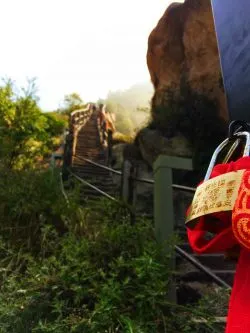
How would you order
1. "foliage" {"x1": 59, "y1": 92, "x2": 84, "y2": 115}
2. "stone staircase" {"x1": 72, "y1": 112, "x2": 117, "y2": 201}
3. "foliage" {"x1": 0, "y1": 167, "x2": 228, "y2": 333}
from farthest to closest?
"foliage" {"x1": 59, "y1": 92, "x2": 84, "y2": 115} → "stone staircase" {"x1": 72, "y1": 112, "x2": 117, "y2": 201} → "foliage" {"x1": 0, "y1": 167, "x2": 228, "y2": 333}

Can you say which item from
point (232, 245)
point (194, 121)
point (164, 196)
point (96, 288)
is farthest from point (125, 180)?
point (194, 121)

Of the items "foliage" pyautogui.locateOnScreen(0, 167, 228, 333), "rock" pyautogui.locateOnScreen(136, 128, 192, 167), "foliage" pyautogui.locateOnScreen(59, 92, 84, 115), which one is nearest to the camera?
"foliage" pyautogui.locateOnScreen(0, 167, 228, 333)

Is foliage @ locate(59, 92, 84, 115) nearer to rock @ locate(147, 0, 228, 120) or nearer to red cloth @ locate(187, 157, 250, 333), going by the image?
rock @ locate(147, 0, 228, 120)

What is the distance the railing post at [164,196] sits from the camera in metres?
2.26

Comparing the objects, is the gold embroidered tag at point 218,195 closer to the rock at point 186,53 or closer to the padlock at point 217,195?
the padlock at point 217,195

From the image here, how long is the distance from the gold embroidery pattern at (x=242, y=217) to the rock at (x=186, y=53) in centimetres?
1053

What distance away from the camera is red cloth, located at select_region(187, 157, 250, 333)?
0.57 metres

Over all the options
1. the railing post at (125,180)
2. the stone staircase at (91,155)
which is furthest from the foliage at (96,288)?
the stone staircase at (91,155)

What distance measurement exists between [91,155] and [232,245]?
11.3 metres

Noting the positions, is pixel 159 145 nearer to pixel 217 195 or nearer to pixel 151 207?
pixel 151 207

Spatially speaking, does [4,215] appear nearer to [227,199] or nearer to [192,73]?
[227,199]

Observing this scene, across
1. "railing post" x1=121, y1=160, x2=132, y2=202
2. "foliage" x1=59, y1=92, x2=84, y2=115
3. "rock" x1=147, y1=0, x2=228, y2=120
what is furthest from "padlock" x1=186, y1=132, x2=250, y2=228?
"foliage" x1=59, y1=92, x2=84, y2=115

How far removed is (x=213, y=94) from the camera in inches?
446

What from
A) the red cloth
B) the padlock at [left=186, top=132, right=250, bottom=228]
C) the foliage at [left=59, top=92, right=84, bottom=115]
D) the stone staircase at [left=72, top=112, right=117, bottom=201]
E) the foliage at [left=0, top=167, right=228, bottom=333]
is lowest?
the foliage at [left=0, top=167, right=228, bottom=333]
